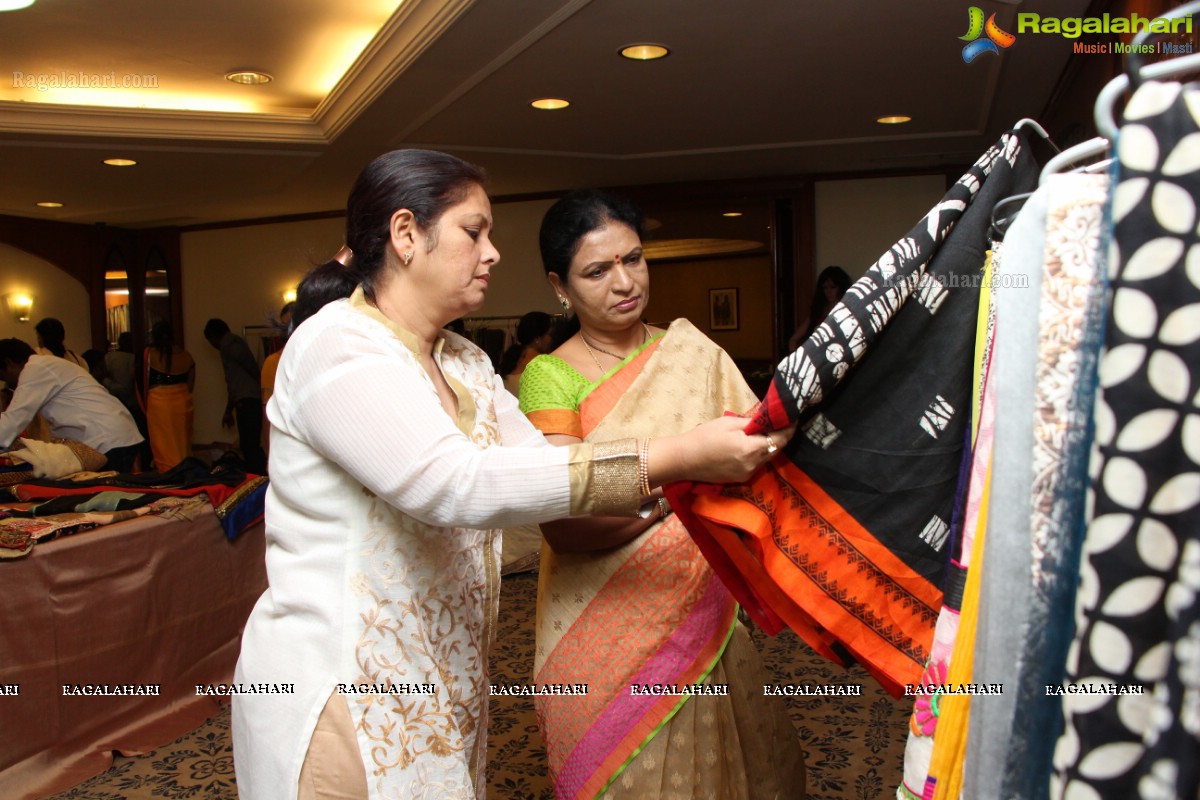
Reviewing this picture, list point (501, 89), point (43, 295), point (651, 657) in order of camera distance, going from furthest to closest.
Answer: point (43, 295) → point (501, 89) → point (651, 657)

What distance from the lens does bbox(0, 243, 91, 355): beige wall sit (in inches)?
351

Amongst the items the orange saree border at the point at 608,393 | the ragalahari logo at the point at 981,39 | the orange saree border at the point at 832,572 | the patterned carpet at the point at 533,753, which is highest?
the ragalahari logo at the point at 981,39

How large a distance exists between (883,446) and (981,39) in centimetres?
372

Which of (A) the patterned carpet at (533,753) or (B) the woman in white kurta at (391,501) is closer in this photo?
(B) the woman in white kurta at (391,501)

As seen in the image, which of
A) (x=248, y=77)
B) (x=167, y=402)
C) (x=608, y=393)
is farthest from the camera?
(x=167, y=402)

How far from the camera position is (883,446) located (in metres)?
1.13

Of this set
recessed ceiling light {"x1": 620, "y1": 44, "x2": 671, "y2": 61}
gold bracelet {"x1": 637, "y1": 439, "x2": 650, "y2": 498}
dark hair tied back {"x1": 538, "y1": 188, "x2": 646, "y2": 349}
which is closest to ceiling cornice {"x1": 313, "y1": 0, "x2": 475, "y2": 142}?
recessed ceiling light {"x1": 620, "y1": 44, "x2": 671, "y2": 61}

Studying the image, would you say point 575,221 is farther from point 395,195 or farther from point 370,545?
point 370,545

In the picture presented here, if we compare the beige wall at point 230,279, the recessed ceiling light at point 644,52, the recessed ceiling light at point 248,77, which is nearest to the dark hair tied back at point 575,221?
the recessed ceiling light at point 644,52

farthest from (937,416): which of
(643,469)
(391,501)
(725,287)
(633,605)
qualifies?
(725,287)

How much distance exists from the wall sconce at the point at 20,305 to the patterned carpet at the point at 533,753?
714cm

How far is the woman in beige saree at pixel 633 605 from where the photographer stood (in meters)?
1.70

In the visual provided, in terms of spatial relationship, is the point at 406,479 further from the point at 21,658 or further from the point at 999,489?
the point at 21,658

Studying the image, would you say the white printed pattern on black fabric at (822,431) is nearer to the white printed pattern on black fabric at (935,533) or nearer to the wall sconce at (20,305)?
the white printed pattern on black fabric at (935,533)
